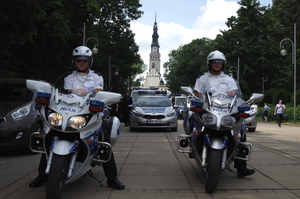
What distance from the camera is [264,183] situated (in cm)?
582

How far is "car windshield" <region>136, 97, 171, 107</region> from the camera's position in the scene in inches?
681

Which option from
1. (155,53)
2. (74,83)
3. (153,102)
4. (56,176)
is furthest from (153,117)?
(155,53)

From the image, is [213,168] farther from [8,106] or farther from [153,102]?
[153,102]

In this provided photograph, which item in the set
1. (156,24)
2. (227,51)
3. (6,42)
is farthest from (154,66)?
(6,42)

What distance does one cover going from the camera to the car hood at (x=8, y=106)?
8.66m

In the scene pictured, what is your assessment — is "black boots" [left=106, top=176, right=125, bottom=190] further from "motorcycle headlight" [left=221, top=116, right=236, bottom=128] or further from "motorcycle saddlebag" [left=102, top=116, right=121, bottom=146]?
"motorcycle headlight" [left=221, top=116, right=236, bottom=128]

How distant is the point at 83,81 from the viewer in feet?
17.8

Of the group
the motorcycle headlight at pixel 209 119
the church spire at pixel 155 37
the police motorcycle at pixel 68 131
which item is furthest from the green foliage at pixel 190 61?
the church spire at pixel 155 37

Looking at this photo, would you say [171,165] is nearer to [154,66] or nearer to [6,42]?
[6,42]

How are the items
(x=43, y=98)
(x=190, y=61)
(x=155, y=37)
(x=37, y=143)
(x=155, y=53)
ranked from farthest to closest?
(x=155, y=53) < (x=155, y=37) < (x=190, y=61) < (x=37, y=143) < (x=43, y=98)

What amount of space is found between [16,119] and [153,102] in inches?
368

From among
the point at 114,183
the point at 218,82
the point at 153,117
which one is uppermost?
the point at 218,82

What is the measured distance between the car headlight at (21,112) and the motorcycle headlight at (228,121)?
522 cm

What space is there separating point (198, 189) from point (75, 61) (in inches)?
95.3
